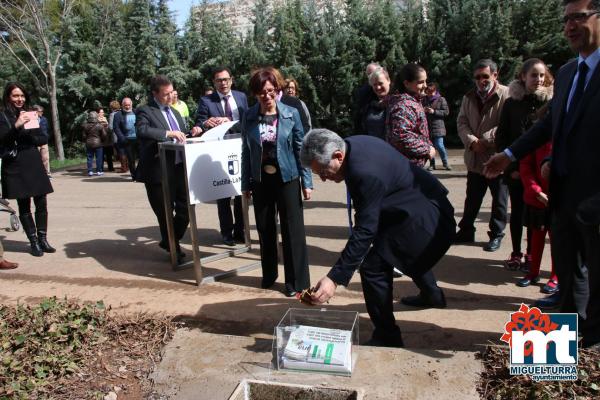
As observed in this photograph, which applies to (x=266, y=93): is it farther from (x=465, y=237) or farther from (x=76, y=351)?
(x=465, y=237)

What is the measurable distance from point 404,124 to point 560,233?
1769 mm

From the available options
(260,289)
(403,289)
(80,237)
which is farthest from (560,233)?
(80,237)

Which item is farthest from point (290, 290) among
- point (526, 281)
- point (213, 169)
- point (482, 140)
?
point (482, 140)

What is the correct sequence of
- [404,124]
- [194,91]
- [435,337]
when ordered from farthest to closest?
[194,91] < [404,124] < [435,337]

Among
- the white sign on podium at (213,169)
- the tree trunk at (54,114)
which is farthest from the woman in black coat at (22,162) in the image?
the tree trunk at (54,114)

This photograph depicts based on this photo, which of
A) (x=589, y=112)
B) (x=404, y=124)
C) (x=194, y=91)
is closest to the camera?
(x=589, y=112)

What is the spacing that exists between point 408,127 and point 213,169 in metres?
1.84

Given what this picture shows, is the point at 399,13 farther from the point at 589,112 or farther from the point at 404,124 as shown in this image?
the point at 589,112

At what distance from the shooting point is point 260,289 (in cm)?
506

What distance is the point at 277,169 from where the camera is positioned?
4750mm

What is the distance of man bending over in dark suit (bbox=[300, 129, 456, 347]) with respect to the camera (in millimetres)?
3219

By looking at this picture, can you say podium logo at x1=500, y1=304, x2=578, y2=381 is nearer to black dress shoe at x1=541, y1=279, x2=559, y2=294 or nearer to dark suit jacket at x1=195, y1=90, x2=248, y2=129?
black dress shoe at x1=541, y1=279, x2=559, y2=294

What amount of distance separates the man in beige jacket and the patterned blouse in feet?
3.59

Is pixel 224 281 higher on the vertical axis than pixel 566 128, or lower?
lower
